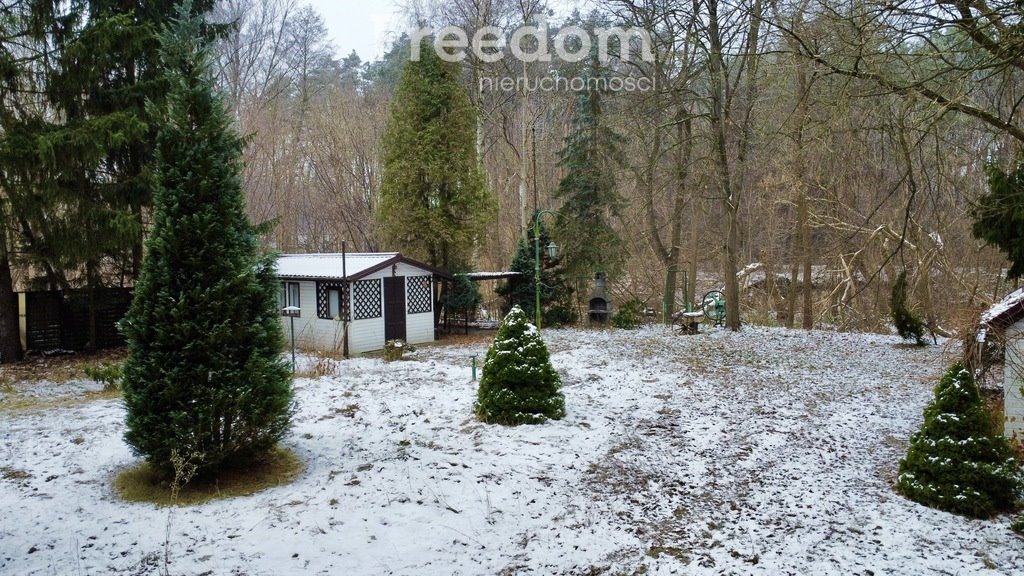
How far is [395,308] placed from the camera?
17.1m

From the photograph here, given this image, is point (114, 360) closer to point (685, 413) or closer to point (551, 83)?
point (685, 413)

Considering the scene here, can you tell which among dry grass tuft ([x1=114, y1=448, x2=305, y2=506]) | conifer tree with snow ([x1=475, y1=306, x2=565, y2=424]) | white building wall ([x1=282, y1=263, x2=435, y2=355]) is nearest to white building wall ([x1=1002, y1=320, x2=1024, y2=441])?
conifer tree with snow ([x1=475, y1=306, x2=565, y2=424])

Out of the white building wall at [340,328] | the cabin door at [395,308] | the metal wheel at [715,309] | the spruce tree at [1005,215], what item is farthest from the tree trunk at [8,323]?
the metal wheel at [715,309]

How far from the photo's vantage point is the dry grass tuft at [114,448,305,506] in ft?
19.7

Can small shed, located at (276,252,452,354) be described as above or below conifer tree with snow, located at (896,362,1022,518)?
above

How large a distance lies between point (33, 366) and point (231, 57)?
17010mm

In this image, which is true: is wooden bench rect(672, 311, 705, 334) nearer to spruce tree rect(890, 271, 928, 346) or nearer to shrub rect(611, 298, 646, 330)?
shrub rect(611, 298, 646, 330)

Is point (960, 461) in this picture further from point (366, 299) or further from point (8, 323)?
point (8, 323)

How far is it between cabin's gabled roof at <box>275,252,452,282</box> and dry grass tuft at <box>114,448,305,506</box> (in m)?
8.54

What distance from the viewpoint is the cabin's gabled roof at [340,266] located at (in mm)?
15859

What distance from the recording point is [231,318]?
631 centimetres

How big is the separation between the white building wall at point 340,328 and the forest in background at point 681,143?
4069mm

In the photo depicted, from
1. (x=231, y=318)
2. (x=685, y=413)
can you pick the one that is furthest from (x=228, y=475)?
(x=685, y=413)

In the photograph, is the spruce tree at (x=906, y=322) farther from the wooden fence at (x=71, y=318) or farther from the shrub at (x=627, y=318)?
the wooden fence at (x=71, y=318)
